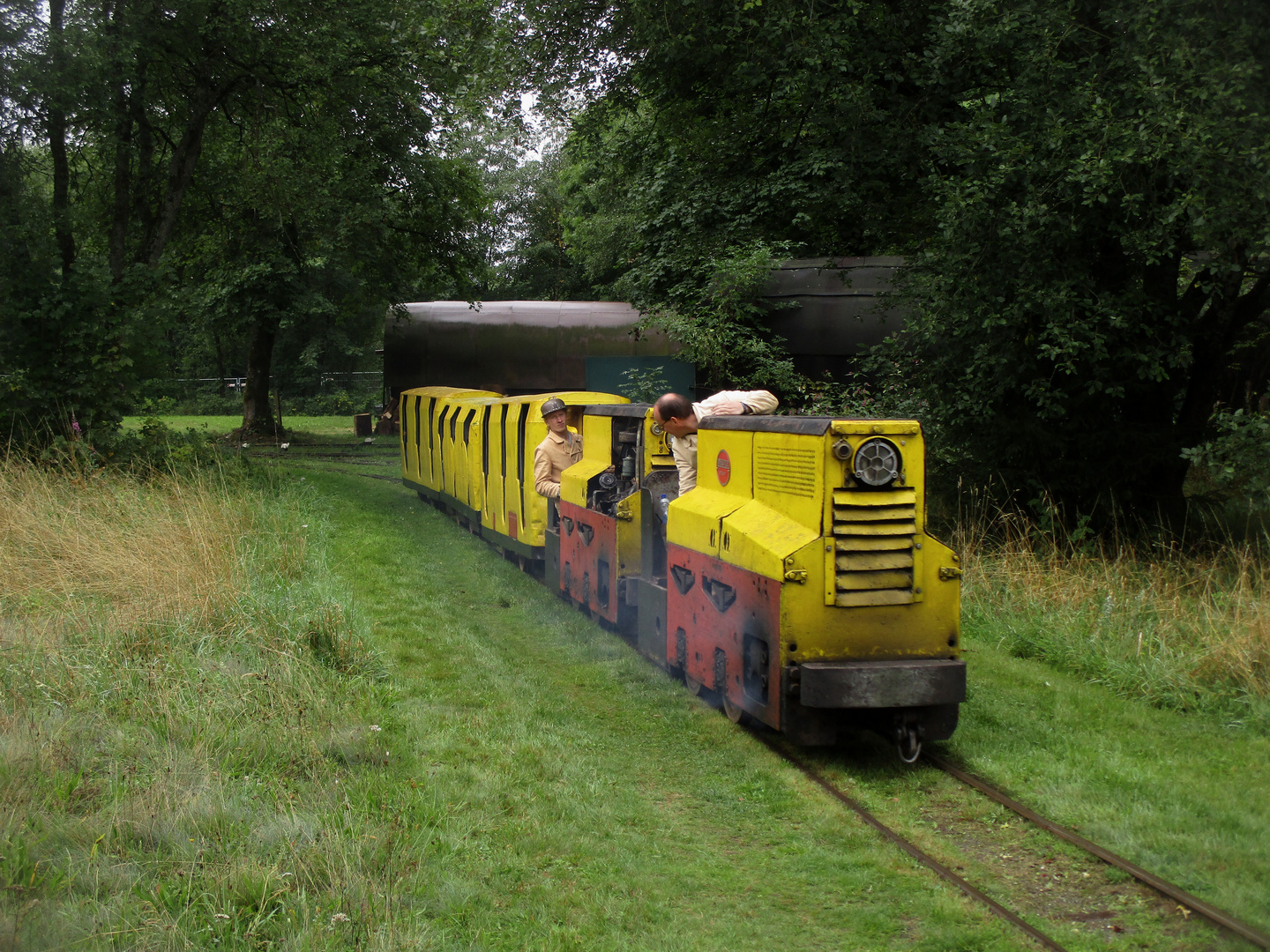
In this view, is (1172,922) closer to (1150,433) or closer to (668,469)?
(668,469)

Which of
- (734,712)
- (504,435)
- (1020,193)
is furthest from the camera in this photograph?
(504,435)

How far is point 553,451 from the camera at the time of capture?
12.5 m

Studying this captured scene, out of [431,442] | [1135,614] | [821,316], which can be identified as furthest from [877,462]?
[821,316]

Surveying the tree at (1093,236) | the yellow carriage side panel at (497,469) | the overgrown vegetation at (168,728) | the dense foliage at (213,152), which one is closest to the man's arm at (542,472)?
the yellow carriage side panel at (497,469)

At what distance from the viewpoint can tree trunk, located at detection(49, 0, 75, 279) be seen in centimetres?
1507

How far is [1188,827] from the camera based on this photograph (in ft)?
18.0

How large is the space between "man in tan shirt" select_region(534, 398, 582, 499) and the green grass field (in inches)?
132

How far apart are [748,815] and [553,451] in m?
6.92

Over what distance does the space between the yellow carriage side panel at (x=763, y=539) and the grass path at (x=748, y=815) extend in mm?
1202

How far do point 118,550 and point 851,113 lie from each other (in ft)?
37.0

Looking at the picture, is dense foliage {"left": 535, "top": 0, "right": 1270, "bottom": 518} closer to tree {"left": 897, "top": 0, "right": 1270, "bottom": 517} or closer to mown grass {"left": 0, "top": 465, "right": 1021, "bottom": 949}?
tree {"left": 897, "top": 0, "right": 1270, "bottom": 517}

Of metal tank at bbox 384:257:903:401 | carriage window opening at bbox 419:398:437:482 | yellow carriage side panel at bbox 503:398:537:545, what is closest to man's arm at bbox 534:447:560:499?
yellow carriage side panel at bbox 503:398:537:545

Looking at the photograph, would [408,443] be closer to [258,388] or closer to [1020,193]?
[258,388]

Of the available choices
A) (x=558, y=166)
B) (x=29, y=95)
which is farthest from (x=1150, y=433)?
(x=558, y=166)
